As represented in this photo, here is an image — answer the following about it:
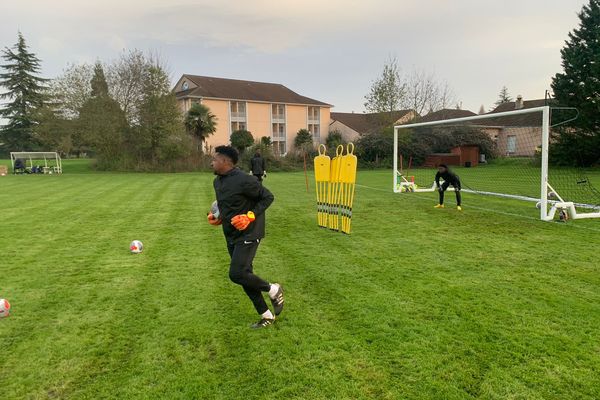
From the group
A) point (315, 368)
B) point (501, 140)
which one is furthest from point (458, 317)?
point (501, 140)

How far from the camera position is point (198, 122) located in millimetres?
40250

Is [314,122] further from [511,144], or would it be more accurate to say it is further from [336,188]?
[336,188]

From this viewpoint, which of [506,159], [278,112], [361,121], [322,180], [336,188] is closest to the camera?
[336,188]

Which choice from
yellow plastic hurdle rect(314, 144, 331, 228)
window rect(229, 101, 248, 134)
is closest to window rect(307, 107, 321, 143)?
window rect(229, 101, 248, 134)

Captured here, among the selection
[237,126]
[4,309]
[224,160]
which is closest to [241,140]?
[237,126]

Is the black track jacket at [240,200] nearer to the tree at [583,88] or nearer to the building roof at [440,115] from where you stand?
the tree at [583,88]

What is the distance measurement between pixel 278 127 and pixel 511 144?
36.5 meters

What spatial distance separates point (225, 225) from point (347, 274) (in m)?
2.49

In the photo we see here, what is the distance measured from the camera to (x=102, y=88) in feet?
119

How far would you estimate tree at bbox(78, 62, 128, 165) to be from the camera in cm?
3609

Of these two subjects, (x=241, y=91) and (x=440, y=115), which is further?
(x=241, y=91)

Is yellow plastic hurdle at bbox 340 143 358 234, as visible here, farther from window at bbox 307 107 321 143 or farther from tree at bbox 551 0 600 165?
window at bbox 307 107 321 143

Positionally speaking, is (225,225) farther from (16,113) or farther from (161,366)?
(16,113)

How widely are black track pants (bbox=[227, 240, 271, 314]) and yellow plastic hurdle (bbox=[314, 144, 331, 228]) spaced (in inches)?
215
